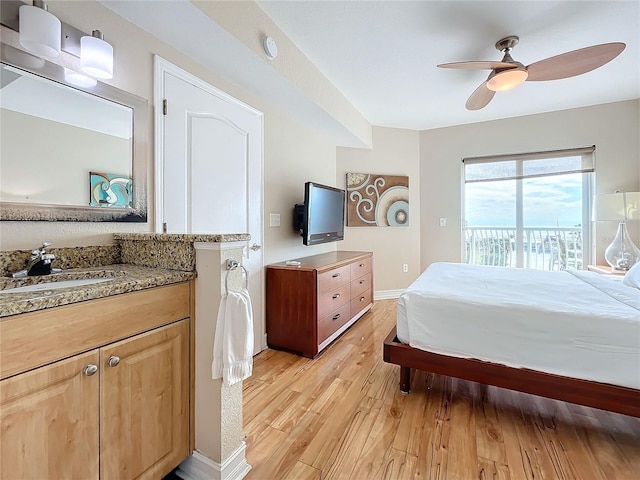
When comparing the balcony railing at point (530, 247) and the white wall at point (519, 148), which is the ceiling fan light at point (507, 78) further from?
the balcony railing at point (530, 247)

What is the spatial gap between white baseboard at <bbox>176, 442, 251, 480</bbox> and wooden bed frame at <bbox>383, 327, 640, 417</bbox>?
3.32 ft

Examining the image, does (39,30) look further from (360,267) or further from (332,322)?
(360,267)

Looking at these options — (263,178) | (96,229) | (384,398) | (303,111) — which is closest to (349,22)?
(303,111)

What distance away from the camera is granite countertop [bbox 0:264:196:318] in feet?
2.43

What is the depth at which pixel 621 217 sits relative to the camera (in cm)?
292

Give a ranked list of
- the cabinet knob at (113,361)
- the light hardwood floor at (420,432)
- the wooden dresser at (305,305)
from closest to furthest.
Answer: the cabinet knob at (113,361) < the light hardwood floor at (420,432) < the wooden dresser at (305,305)

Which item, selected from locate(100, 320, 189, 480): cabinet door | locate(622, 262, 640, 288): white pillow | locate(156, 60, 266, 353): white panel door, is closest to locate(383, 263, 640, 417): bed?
locate(622, 262, 640, 288): white pillow

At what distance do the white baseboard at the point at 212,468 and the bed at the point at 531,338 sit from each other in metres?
1.01

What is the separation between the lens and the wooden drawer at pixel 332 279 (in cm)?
239

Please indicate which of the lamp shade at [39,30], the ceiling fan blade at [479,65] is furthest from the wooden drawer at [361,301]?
the lamp shade at [39,30]

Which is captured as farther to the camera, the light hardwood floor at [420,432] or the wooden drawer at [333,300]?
the wooden drawer at [333,300]

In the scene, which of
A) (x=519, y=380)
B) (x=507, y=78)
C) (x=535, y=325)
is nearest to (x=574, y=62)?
(x=507, y=78)

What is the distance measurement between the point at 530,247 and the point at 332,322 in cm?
307

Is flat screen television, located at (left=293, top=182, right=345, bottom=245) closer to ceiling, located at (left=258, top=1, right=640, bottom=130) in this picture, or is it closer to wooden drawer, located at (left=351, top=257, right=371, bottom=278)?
wooden drawer, located at (left=351, top=257, right=371, bottom=278)
